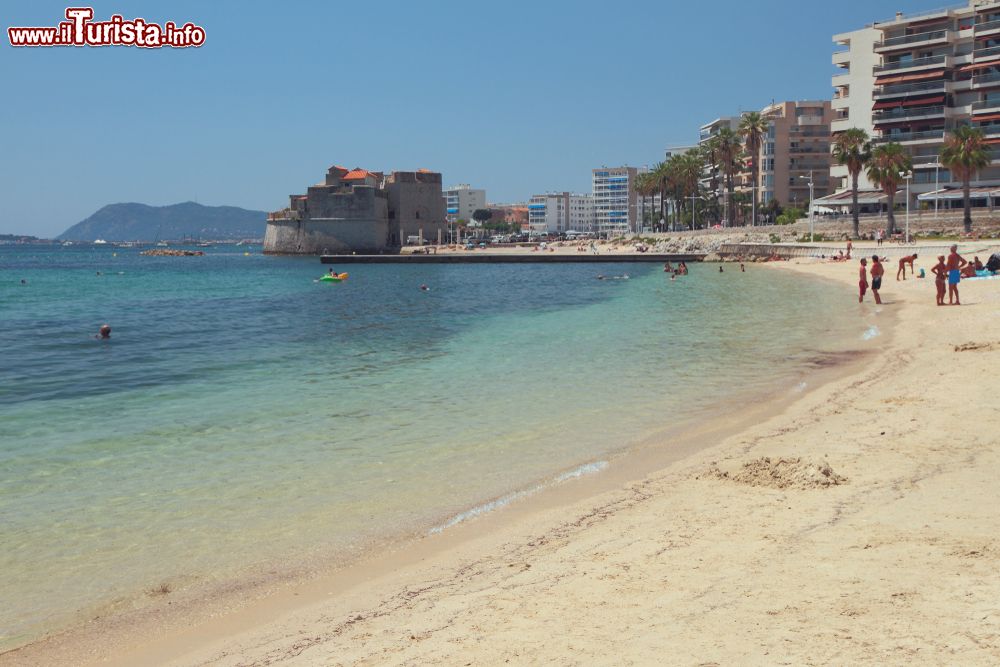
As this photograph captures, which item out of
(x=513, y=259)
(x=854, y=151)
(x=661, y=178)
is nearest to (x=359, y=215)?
(x=513, y=259)

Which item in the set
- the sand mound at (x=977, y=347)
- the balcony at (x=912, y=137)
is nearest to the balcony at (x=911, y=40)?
the balcony at (x=912, y=137)

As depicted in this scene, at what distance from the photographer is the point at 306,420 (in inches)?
488

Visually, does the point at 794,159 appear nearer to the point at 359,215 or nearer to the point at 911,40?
the point at 911,40

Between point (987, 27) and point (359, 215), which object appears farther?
point (359, 215)

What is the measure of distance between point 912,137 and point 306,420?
73676 mm

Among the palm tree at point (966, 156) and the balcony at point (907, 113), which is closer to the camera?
the palm tree at point (966, 156)

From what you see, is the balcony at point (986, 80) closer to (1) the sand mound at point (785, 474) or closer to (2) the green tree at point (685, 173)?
(2) the green tree at point (685, 173)

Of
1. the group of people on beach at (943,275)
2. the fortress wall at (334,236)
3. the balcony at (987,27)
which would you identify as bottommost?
the group of people on beach at (943,275)

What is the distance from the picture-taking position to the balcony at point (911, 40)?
69.4 metres

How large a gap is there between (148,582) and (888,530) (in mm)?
5607

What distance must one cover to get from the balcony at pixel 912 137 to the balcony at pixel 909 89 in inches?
136

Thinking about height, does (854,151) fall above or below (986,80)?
below

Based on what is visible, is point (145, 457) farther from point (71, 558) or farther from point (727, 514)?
point (727, 514)

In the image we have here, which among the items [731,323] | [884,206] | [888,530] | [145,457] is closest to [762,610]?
[888,530]
